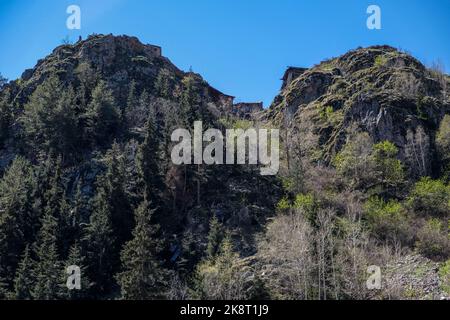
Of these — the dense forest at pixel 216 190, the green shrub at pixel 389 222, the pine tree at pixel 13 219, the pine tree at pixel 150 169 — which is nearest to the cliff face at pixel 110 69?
the dense forest at pixel 216 190

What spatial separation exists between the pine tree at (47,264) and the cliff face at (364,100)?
36.6m

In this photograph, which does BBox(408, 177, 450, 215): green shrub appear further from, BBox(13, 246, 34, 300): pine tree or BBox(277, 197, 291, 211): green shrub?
BBox(13, 246, 34, 300): pine tree

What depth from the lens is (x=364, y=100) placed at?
74.6m

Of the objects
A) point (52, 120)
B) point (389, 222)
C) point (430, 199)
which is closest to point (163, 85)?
point (52, 120)

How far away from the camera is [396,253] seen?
48.0m

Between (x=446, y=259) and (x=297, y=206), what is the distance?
14247 millimetres

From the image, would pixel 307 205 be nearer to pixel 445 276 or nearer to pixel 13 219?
pixel 445 276

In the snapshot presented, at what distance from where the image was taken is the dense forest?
43.1 metres

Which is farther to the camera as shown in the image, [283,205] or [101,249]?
[283,205]

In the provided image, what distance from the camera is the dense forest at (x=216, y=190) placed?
43.1 m

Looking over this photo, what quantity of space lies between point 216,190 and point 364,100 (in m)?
27.9

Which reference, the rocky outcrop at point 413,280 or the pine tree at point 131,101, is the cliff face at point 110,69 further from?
the rocky outcrop at point 413,280
